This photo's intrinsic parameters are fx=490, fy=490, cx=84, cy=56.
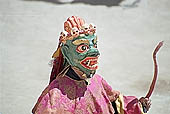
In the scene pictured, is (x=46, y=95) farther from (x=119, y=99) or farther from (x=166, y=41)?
(x=166, y=41)

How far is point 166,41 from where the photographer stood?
3754 millimetres

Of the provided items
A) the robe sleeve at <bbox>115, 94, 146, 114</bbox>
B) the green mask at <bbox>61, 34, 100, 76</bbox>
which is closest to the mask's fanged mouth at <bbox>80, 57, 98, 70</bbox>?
the green mask at <bbox>61, 34, 100, 76</bbox>

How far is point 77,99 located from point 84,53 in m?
0.16

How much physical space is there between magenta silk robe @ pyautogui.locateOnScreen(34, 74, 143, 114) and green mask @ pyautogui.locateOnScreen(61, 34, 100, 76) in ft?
0.21

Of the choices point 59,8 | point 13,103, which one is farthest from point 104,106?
point 59,8

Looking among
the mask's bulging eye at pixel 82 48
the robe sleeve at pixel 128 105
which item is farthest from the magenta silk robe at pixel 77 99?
the mask's bulging eye at pixel 82 48

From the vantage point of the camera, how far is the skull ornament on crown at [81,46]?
5.70 ft

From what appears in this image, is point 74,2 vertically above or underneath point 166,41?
above

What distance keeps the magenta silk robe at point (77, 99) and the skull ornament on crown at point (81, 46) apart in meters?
0.07

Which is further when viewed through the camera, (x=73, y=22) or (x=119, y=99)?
(x=119, y=99)

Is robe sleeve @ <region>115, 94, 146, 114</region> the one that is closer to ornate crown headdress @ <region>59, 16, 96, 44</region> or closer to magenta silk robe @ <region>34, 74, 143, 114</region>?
magenta silk robe @ <region>34, 74, 143, 114</region>

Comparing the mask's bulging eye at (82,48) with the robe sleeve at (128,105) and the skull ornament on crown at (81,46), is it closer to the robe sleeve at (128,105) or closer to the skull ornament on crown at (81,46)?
the skull ornament on crown at (81,46)

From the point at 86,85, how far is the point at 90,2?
236 centimetres

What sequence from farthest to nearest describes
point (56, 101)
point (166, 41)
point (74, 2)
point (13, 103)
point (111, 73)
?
point (74, 2) → point (166, 41) → point (111, 73) → point (13, 103) → point (56, 101)
